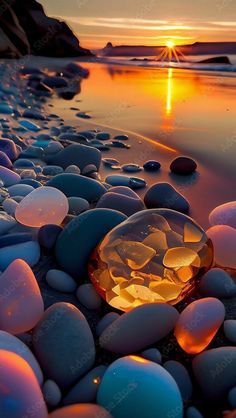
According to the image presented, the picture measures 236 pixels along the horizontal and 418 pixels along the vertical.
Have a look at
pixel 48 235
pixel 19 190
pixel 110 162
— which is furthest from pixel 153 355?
pixel 110 162

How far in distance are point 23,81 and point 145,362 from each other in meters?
7.22

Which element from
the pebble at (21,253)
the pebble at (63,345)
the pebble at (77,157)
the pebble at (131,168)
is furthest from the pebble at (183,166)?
the pebble at (63,345)

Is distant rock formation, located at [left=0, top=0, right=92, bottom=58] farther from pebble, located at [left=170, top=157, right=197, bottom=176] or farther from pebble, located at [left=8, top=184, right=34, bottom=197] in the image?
pebble, located at [left=8, top=184, right=34, bottom=197]

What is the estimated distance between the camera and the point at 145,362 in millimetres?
1278

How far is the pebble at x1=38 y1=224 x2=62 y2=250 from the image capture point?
1845 mm

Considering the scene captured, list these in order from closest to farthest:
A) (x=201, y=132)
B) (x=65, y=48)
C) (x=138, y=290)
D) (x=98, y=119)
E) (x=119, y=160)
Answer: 1. (x=138, y=290)
2. (x=119, y=160)
3. (x=201, y=132)
4. (x=98, y=119)
5. (x=65, y=48)

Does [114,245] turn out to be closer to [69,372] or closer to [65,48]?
[69,372]

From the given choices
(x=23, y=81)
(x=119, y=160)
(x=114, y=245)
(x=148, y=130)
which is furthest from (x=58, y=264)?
(x=23, y=81)

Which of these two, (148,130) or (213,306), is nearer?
(213,306)

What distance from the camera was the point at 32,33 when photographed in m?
15.4

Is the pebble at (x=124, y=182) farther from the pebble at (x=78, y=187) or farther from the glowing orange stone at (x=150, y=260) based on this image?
the glowing orange stone at (x=150, y=260)

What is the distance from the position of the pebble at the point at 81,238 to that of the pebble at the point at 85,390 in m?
0.48

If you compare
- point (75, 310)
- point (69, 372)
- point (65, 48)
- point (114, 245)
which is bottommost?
point (69, 372)

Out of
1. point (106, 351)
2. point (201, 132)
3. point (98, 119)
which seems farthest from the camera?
point (98, 119)
